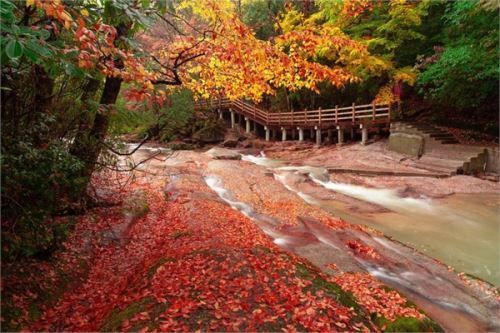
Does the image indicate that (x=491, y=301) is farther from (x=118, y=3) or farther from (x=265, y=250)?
(x=118, y=3)

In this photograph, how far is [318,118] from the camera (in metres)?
23.5

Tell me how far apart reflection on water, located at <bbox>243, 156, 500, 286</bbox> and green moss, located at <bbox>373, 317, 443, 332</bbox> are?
3032mm

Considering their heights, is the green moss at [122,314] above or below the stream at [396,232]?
Answer: above

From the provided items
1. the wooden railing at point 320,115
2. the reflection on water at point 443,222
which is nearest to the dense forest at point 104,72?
the reflection on water at point 443,222

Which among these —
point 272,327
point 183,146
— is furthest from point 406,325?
point 183,146

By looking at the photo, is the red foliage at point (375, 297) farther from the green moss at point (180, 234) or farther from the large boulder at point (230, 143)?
the large boulder at point (230, 143)

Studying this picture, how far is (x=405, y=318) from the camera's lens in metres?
4.70

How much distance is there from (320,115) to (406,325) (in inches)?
776

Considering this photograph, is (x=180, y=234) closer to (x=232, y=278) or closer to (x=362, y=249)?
(x=232, y=278)

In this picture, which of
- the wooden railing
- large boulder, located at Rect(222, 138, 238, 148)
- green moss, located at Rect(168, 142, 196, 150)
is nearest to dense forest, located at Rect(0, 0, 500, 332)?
the wooden railing

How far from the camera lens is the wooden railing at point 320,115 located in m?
19.6

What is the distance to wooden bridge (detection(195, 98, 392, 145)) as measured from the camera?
781 inches

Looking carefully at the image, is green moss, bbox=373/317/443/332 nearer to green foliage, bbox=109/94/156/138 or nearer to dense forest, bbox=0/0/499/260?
dense forest, bbox=0/0/499/260

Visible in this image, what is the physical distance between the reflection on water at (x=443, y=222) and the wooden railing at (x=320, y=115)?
7.47 meters
